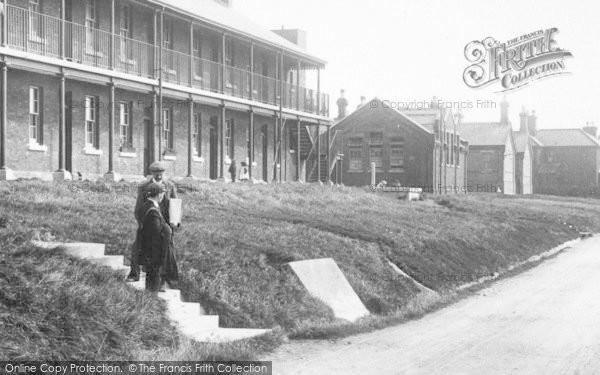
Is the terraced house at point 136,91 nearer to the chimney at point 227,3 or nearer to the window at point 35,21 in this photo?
the window at point 35,21

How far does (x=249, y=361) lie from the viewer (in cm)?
895

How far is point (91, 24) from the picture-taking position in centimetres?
2488

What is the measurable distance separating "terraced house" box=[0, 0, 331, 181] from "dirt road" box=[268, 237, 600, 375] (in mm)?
11513

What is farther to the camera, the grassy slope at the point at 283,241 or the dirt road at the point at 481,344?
the grassy slope at the point at 283,241

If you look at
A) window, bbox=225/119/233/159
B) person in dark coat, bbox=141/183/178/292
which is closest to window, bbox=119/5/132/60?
window, bbox=225/119/233/159

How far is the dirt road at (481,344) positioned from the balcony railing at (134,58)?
12.9 m

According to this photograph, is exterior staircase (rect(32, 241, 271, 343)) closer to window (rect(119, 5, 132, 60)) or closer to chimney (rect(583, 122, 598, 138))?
window (rect(119, 5, 132, 60))

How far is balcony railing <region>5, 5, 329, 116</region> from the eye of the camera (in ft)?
69.8

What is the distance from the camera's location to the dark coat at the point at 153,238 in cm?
994

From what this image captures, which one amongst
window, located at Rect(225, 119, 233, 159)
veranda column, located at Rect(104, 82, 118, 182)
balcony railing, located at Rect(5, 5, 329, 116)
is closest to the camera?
balcony railing, located at Rect(5, 5, 329, 116)

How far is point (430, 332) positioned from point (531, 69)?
25.8 meters

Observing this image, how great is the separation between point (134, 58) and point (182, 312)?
55.7 feet

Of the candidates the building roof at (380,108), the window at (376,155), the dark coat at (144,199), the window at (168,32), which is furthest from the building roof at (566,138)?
the dark coat at (144,199)

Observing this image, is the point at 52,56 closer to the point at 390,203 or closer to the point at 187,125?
the point at 187,125
